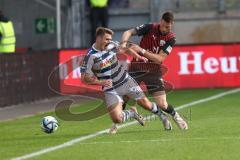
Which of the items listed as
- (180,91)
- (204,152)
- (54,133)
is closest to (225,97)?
(180,91)

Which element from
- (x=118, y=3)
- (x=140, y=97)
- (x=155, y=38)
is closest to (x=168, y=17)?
(x=155, y=38)

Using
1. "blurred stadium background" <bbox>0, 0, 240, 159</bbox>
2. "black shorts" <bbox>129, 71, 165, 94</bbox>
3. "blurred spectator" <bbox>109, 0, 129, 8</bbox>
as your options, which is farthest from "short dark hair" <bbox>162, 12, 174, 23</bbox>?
"blurred spectator" <bbox>109, 0, 129, 8</bbox>

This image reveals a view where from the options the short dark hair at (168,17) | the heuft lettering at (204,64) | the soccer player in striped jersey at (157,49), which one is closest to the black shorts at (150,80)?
the soccer player in striped jersey at (157,49)

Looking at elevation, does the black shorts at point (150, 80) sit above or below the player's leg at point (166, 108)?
above

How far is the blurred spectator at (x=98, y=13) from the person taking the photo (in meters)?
27.5

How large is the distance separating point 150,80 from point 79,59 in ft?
27.9

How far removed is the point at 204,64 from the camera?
24.3m

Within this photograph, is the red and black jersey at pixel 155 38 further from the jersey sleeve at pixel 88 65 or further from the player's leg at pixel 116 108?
the jersey sleeve at pixel 88 65

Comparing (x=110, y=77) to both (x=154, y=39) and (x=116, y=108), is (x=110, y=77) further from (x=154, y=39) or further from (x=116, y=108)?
(x=154, y=39)

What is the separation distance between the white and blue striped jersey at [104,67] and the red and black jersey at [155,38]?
2.20 ft

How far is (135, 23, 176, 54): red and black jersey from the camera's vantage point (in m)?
14.5

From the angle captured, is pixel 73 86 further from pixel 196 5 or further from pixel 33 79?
pixel 196 5

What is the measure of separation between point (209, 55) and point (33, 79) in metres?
5.37

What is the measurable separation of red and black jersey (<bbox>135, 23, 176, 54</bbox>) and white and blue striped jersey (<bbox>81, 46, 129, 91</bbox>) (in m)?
0.67
